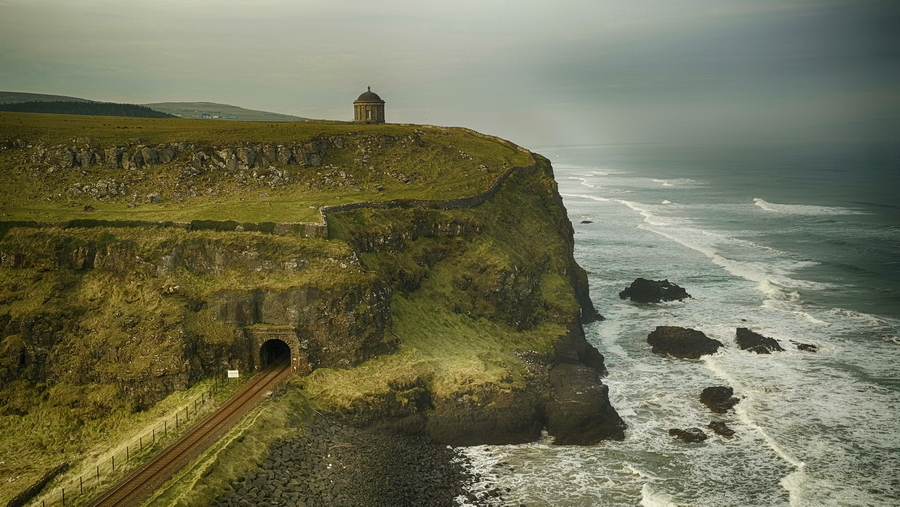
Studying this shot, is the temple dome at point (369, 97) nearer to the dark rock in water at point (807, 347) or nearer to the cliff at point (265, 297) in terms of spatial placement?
the cliff at point (265, 297)

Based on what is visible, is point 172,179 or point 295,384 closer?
point 295,384

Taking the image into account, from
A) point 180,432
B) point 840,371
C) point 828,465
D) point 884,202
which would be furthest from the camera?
point 884,202

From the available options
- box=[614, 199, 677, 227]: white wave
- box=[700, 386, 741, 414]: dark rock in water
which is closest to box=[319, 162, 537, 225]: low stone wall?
box=[700, 386, 741, 414]: dark rock in water

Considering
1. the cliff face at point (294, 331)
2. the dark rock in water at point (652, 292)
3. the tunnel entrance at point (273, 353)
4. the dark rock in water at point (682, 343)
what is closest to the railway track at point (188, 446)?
the tunnel entrance at point (273, 353)

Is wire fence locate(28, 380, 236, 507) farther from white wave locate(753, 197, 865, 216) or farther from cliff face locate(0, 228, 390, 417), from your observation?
white wave locate(753, 197, 865, 216)

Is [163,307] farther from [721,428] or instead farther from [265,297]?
[721,428]

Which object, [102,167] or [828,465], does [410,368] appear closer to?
[828,465]

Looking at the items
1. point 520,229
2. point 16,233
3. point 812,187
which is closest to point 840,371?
point 520,229
